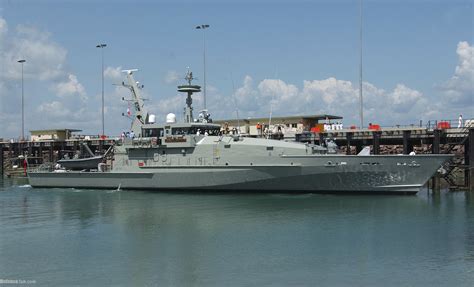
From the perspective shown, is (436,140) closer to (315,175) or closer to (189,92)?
(315,175)

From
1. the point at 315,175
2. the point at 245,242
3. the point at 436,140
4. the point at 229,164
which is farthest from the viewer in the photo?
the point at 436,140

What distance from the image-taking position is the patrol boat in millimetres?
29328

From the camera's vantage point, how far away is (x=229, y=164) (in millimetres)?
31328

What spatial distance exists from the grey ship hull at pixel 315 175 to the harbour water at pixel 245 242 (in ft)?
3.14

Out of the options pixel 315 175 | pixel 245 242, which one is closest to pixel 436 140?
pixel 315 175

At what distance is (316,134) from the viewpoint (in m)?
39.8

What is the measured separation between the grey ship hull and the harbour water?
37.7 inches

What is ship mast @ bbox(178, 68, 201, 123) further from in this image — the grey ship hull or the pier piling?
the pier piling

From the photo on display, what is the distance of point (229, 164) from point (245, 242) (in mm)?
13358

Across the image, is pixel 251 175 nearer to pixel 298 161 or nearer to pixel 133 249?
pixel 298 161

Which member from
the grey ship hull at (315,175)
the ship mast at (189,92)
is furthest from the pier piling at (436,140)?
the ship mast at (189,92)

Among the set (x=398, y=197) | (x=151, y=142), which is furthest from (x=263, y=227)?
(x=151, y=142)

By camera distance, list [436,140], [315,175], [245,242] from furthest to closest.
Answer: [436,140]
[315,175]
[245,242]

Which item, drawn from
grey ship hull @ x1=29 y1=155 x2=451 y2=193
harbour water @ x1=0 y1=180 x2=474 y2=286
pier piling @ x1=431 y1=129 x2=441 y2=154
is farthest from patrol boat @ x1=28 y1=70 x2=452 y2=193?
A: pier piling @ x1=431 y1=129 x2=441 y2=154
